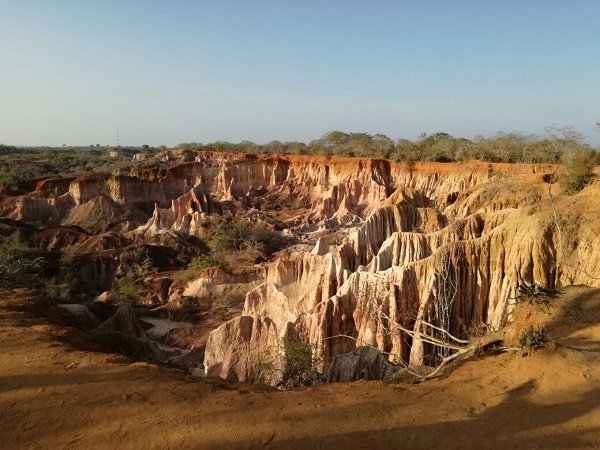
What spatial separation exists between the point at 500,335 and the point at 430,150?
104ft

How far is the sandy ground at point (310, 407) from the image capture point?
4.09m

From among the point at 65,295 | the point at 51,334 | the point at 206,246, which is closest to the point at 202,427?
the point at 51,334

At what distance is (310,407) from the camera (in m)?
4.70

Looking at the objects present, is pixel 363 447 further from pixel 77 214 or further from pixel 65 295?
pixel 77 214

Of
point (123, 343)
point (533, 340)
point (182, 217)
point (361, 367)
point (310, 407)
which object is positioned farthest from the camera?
point (182, 217)

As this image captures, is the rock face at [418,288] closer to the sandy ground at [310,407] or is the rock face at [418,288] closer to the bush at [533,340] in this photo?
the bush at [533,340]

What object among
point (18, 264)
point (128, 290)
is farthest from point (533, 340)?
point (128, 290)

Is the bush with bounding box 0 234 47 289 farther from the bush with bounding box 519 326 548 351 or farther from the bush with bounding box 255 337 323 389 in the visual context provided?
the bush with bounding box 519 326 548 351

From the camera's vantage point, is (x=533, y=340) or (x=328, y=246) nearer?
(x=533, y=340)

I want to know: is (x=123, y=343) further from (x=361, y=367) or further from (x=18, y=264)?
(x=18, y=264)

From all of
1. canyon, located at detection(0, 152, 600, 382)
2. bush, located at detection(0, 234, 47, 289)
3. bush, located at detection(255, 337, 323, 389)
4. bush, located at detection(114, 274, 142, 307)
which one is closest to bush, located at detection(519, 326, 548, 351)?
canyon, located at detection(0, 152, 600, 382)

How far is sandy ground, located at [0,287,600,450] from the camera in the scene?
13.4 feet

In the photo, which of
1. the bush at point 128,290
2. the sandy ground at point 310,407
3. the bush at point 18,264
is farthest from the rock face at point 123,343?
the bush at point 128,290

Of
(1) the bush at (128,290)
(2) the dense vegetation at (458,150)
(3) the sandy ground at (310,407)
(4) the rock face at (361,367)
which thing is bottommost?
(1) the bush at (128,290)
